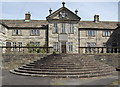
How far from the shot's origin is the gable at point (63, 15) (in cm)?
3291

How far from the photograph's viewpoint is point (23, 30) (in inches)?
1353

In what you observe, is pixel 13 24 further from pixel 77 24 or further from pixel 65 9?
pixel 77 24

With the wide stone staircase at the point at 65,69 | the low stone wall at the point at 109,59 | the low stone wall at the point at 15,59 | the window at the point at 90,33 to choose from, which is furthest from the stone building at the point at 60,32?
the wide stone staircase at the point at 65,69

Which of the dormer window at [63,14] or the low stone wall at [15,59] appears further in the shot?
the dormer window at [63,14]

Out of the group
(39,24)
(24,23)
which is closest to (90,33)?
(39,24)

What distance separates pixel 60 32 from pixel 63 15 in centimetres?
362

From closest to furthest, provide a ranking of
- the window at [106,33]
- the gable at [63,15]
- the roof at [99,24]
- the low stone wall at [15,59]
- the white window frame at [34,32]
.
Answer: the low stone wall at [15,59]
the gable at [63,15]
the white window frame at [34,32]
the window at [106,33]
the roof at [99,24]

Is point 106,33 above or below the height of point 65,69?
above

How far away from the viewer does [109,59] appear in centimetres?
2447

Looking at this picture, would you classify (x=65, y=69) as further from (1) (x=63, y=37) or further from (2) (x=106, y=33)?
(2) (x=106, y=33)

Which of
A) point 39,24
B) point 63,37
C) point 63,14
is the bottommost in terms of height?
point 63,37

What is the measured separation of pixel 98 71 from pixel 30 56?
10.9 meters

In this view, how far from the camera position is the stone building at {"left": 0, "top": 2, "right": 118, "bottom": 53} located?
3294 centimetres

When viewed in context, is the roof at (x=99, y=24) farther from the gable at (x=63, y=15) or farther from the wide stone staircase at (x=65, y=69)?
the wide stone staircase at (x=65, y=69)
